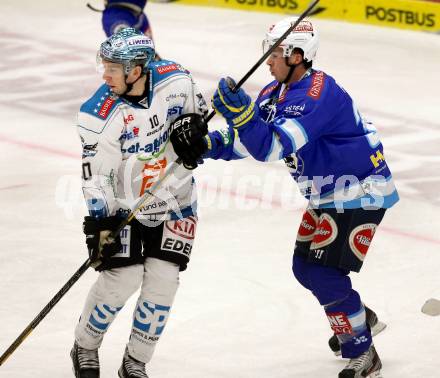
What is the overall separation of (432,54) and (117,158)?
737cm

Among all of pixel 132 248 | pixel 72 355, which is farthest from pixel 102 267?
pixel 72 355

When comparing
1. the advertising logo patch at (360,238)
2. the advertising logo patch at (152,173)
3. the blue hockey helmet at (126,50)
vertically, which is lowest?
the advertising logo patch at (360,238)

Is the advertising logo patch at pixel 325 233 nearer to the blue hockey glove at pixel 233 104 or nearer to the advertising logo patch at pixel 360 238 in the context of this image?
the advertising logo patch at pixel 360 238

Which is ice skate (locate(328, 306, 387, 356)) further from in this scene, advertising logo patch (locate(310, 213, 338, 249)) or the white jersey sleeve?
the white jersey sleeve

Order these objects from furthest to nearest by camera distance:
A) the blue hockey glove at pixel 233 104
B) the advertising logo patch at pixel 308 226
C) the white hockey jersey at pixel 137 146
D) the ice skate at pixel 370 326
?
1. the ice skate at pixel 370 326
2. the advertising logo patch at pixel 308 226
3. the white hockey jersey at pixel 137 146
4. the blue hockey glove at pixel 233 104

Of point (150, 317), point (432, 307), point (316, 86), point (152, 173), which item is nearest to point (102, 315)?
point (150, 317)

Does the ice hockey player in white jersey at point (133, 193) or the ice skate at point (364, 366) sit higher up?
the ice hockey player in white jersey at point (133, 193)

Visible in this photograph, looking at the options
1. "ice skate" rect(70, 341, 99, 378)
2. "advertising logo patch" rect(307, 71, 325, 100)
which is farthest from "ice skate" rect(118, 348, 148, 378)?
"advertising logo patch" rect(307, 71, 325, 100)

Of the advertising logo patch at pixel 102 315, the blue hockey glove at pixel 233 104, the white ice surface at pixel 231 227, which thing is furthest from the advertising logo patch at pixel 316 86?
the white ice surface at pixel 231 227

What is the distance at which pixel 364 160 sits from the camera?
18.6ft

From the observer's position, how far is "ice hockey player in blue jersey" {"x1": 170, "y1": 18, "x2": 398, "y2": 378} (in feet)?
18.1

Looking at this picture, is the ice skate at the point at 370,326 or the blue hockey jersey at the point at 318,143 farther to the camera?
the ice skate at the point at 370,326

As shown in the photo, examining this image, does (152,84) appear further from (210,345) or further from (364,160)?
(210,345)

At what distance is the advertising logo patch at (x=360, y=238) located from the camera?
5.69m
